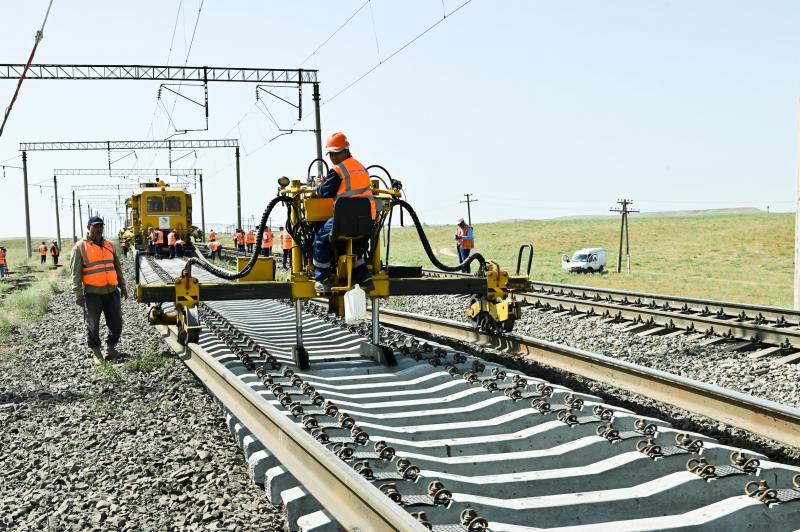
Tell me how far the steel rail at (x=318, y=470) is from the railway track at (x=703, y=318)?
4.37 meters

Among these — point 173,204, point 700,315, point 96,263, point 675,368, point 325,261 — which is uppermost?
point 173,204

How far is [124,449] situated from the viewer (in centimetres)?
562

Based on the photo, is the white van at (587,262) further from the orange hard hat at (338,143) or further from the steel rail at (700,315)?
the orange hard hat at (338,143)

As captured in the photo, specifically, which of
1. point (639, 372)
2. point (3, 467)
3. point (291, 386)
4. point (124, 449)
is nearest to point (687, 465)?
point (639, 372)

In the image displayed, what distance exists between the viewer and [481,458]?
15.6 feet

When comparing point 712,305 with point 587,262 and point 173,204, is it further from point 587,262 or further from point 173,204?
point 173,204

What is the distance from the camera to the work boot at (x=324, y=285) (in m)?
7.51

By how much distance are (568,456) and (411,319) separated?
20.3 feet

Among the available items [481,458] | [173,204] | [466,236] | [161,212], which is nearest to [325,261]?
[481,458]

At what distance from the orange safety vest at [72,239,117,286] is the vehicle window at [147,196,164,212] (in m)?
25.5

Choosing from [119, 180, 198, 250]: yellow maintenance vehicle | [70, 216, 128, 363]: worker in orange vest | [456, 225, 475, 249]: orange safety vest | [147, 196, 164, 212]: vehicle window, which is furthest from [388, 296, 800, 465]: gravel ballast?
[147, 196, 164, 212]: vehicle window

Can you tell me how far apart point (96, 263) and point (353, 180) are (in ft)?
13.6

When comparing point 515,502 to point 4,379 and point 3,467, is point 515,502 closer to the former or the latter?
point 3,467

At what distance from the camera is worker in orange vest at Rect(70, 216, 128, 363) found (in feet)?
31.3
